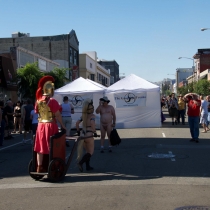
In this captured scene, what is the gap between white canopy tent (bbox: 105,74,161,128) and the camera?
20250mm

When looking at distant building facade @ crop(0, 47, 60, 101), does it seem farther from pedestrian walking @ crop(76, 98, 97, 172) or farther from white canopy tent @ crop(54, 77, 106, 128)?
pedestrian walking @ crop(76, 98, 97, 172)

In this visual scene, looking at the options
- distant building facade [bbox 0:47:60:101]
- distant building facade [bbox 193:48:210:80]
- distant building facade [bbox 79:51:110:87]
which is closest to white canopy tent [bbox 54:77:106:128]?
distant building facade [bbox 0:47:60:101]

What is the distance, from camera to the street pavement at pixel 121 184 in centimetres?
603

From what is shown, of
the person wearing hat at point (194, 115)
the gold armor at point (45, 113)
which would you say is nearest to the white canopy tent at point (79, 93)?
the person wearing hat at point (194, 115)

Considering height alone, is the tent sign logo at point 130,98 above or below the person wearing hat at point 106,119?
above

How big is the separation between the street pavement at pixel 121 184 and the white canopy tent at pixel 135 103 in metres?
8.78

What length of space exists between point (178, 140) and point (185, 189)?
7.60 metres

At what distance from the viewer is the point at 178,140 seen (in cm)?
1432

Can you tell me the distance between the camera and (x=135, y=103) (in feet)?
67.4

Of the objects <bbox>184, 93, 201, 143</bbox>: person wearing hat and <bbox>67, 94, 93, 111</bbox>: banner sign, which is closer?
<bbox>184, 93, 201, 143</bbox>: person wearing hat

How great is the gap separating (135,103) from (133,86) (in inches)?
36.1

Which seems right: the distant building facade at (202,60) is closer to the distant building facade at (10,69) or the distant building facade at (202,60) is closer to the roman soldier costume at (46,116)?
the distant building facade at (10,69)

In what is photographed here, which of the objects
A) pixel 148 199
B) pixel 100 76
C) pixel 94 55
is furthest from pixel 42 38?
pixel 148 199

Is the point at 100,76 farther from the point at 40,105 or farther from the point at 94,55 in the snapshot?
the point at 40,105
